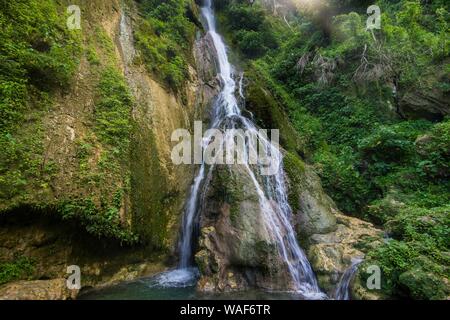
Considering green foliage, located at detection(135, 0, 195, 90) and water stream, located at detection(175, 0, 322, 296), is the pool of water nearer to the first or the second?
water stream, located at detection(175, 0, 322, 296)

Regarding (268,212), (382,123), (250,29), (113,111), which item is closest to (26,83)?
(113,111)

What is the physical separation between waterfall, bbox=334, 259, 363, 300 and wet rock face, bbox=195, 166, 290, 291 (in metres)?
1.05

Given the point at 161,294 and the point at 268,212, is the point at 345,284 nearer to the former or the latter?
the point at 268,212

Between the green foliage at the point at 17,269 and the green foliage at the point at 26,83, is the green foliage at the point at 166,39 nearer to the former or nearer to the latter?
the green foliage at the point at 26,83

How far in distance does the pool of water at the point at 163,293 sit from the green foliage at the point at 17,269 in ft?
3.64

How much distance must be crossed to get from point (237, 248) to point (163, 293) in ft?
6.14

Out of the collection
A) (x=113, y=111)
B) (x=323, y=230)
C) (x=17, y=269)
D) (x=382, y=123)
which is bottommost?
(x=17, y=269)

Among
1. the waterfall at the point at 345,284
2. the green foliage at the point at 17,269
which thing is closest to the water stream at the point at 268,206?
the waterfall at the point at 345,284

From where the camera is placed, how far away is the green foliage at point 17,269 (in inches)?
190

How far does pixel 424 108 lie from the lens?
10148mm

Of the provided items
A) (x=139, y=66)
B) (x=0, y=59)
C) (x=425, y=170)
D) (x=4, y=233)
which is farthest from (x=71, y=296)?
(x=425, y=170)

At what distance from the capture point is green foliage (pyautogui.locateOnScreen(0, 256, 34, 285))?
15.8 ft

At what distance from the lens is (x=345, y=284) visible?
5.95m

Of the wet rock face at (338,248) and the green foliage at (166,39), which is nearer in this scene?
the wet rock face at (338,248)
